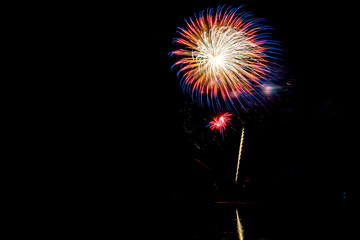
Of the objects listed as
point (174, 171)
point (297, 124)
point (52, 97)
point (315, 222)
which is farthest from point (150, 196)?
point (297, 124)

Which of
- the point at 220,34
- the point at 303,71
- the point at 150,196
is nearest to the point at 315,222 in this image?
the point at 150,196

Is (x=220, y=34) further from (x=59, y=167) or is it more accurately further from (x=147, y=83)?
(x=59, y=167)

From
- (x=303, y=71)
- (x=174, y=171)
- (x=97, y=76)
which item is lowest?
(x=174, y=171)

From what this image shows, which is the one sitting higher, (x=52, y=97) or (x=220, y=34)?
(x=220, y=34)

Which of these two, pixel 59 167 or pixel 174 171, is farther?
pixel 174 171

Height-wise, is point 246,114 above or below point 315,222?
above

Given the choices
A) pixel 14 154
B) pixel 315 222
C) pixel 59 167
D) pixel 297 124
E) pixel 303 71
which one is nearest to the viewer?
pixel 315 222

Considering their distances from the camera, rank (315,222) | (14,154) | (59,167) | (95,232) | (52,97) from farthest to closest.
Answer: (52,97) → (59,167) → (14,154) → (315,222) → (95,232)

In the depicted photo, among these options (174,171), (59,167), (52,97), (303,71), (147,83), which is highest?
(303,71)

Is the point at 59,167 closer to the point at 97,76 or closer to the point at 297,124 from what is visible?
the point at 97,76
